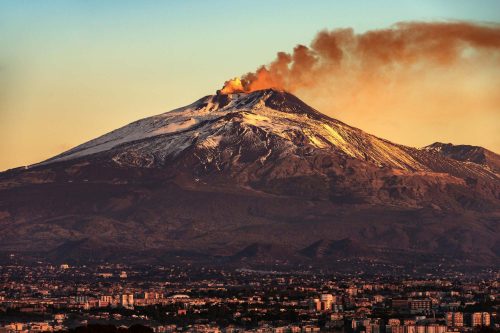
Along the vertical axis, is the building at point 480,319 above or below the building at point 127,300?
below

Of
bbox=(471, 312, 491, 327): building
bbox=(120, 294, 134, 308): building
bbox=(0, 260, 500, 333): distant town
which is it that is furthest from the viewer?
bbox=(120, 294, 134, 308): building

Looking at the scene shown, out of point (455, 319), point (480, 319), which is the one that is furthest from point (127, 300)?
point (480, 319)

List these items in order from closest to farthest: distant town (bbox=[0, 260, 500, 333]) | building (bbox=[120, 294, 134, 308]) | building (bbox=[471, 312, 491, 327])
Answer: building (bbox=[471, 312, 491, 327]) < distant town (bbox=[0, 260, 500, 333]) < building (bbox=[120, 294, 134, 308])

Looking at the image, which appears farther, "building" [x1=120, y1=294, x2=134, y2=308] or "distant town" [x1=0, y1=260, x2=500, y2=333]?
"building" [x1=120, y1=294, x2=134, y2=308]

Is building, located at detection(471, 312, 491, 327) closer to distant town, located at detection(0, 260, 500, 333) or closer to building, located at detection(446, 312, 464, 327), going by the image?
distant town, located at detection(0, 260, 500, 333)

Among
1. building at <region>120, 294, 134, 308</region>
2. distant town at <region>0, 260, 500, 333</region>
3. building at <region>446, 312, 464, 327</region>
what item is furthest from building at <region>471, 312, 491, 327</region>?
building at <region>120, 294, 134, 308</region>

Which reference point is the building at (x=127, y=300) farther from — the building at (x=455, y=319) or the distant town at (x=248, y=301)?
the building at (x=455, y=319)

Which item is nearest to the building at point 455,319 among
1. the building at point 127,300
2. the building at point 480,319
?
the building at point 480,319

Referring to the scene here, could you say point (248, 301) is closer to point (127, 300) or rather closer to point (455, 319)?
point (127, 300)
